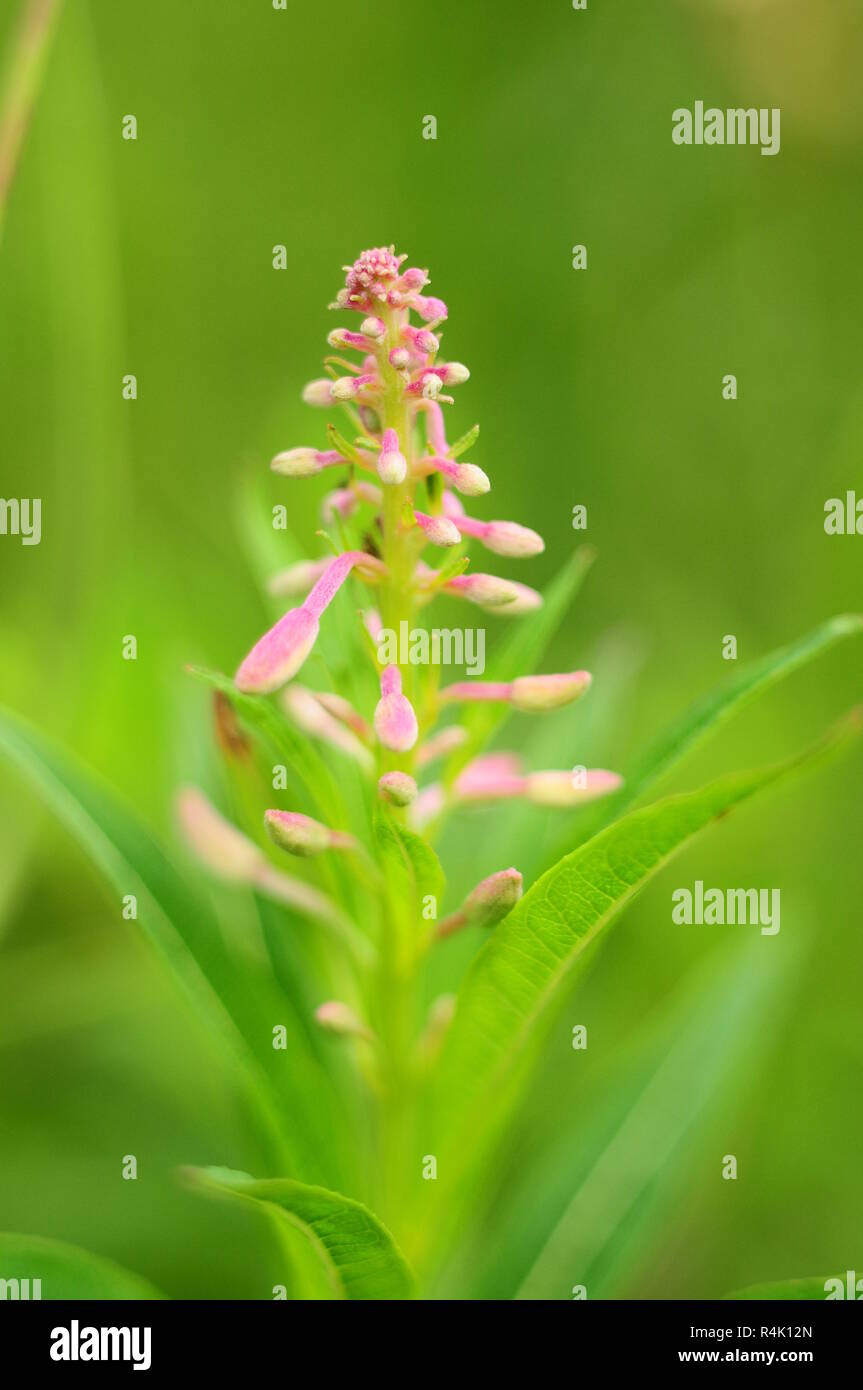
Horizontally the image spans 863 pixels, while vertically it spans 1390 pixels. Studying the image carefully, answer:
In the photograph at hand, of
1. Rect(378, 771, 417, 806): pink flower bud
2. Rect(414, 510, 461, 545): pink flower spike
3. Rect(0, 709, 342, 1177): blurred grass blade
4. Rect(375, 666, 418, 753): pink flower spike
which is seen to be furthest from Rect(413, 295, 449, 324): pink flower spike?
Rect(0, 709, 342, 1177): blurred grass blade

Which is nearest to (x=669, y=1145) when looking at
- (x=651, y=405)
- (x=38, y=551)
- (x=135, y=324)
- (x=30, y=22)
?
(x=38, y=551)

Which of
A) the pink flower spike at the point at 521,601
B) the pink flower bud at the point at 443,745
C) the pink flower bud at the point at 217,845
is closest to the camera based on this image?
the pink flower spike at the point at 521,601

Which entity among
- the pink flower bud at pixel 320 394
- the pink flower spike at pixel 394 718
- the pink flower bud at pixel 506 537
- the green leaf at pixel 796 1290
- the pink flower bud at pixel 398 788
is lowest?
the green leaf at pixel 796 1290

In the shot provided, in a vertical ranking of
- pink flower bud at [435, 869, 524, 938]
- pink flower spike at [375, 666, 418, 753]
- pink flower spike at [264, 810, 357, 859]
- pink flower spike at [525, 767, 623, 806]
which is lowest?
pink flower bud at [435, 869, 524, 938]

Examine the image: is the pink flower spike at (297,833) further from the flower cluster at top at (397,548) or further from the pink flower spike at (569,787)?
the pink flower spike at (569,787)

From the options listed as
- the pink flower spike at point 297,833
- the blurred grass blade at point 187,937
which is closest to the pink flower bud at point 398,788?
the pink flower spike at point 297,833

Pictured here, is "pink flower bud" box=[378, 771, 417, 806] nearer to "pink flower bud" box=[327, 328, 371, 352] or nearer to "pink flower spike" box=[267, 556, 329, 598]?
"pink flower spike" box=[267, 556, 329, 598]
